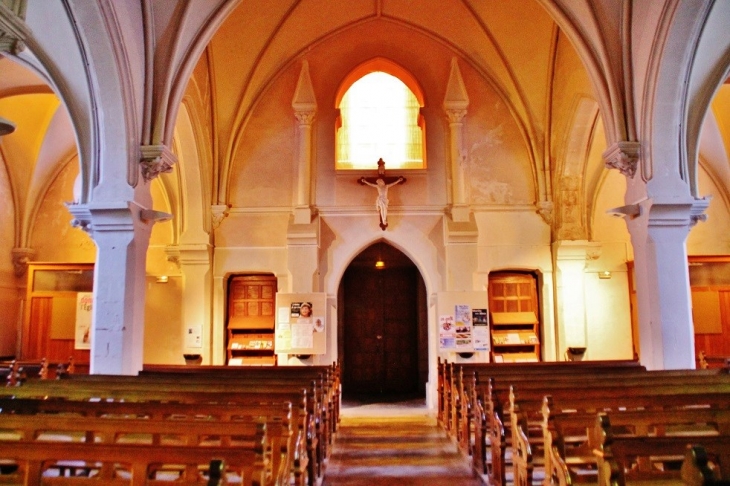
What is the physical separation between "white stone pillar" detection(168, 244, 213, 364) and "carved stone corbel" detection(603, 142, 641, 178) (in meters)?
8.34

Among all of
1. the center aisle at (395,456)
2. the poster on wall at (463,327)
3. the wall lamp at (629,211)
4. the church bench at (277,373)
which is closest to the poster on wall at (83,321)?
the church bench at (277,373)

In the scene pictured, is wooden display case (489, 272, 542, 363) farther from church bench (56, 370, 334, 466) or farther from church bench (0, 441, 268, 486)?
church bench (0, 441, 268, 486)

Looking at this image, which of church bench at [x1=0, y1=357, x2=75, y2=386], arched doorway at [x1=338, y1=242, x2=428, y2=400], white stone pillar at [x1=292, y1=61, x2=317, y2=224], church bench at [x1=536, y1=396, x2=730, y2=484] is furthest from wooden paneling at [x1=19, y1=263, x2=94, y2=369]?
church bench at [x1=536, y1=396, x2=730, y2=484]

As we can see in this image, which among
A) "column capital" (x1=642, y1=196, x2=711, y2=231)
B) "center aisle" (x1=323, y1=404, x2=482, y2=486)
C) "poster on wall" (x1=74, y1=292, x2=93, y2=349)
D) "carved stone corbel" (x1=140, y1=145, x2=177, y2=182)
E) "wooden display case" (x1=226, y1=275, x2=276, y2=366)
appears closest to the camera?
"center aisle" (x1=323, y1=404, x2=482, y2=486)

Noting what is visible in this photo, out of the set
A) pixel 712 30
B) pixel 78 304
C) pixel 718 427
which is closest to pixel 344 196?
pixel 78 304

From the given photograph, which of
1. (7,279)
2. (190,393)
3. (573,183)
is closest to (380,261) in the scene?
(573,183)

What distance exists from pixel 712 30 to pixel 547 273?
6120mm

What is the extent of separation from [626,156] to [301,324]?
7.05 metres

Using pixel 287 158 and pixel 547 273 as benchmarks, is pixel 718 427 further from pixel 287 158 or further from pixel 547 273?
pixel 287 158

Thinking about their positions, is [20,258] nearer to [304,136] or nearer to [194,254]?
[194,254]

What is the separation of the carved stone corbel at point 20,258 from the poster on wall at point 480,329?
10.2 metres

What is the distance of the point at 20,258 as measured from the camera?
47.9 ft

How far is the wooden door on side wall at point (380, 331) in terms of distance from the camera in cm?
1658

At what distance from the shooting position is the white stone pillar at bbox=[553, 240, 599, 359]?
13344mm
